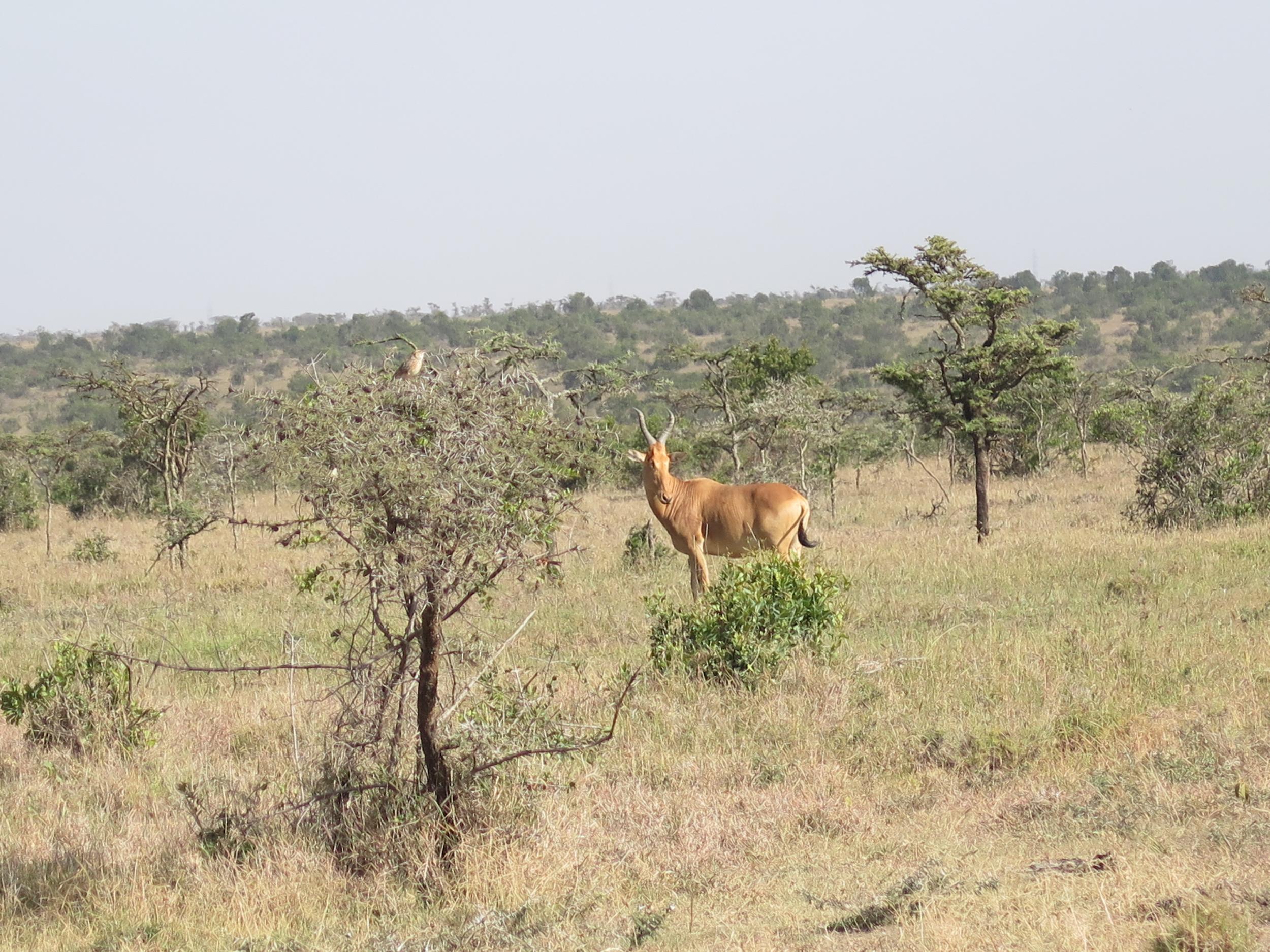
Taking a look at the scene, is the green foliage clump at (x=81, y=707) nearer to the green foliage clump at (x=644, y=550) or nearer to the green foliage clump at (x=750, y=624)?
the green foliage clump at (x=750, y=624)

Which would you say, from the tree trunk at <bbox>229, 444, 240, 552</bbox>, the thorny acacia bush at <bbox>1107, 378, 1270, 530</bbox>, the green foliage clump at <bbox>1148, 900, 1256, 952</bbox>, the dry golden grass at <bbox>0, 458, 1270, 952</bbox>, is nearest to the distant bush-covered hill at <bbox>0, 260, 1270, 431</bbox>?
the tree trunk at <bbox>229, 444, 240, 552</bbox>

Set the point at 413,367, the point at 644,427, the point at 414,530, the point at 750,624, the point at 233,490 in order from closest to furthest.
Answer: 1. the point at 414,530
2. the point at 413,367
3. the point at 750,624
4. the point at 644,427
5. the point at 233,490

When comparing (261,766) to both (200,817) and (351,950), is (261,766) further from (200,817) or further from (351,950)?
(351,950)

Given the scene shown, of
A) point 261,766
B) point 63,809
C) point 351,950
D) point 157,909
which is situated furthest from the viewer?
point 261,766

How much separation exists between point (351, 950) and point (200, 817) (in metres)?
1.69

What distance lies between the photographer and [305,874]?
568cm

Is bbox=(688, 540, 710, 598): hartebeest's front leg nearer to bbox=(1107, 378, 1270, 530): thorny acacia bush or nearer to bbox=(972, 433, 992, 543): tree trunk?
bbox=(972, 433, 992, 543): tree trunk

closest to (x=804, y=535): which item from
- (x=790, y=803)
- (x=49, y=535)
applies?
(x=790, y=803)

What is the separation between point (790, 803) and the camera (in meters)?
6.41

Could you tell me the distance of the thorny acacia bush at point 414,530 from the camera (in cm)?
520

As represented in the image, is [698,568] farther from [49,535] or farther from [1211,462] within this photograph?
[49,535]

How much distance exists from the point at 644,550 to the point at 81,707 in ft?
27.3

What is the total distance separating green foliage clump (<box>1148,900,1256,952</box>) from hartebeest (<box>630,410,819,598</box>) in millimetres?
9078

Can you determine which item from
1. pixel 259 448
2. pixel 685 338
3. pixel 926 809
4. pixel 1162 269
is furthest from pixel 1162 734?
pixel 1162 269
